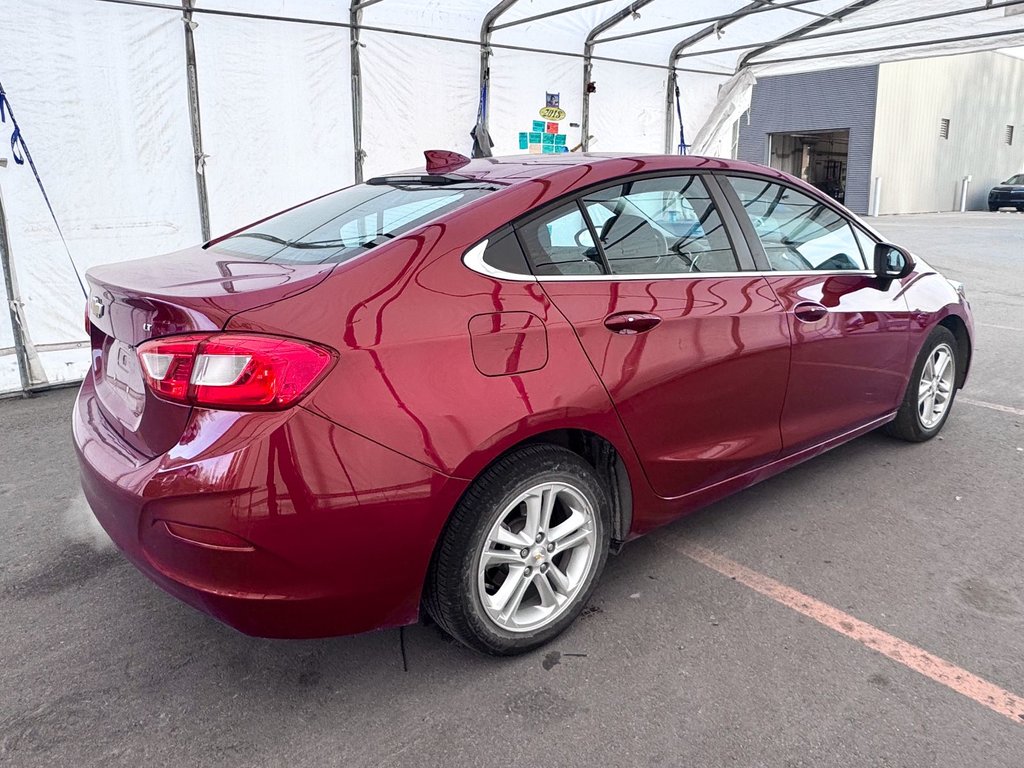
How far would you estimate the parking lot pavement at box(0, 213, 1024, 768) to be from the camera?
7.02ft

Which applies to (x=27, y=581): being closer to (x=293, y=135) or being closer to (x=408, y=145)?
(x=293, y=135)

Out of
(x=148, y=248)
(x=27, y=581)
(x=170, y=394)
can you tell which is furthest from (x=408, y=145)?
(x=170, y=394)

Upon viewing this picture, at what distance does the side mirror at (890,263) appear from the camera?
3.64 meters

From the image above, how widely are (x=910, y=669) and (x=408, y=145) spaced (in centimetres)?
610

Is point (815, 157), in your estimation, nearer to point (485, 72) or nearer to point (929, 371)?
point (485, 72)

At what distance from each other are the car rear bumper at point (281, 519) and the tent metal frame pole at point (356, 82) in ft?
16.0

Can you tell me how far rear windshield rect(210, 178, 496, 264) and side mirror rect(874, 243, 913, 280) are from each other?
2025mm

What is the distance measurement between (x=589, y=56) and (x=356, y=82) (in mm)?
2728

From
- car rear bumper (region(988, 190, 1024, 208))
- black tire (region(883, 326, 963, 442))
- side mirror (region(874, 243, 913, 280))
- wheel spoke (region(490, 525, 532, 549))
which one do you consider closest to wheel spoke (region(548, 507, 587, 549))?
wheel spoke (region(490, 525, 532, 549))

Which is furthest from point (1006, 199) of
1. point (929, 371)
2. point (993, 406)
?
point (929, 371)

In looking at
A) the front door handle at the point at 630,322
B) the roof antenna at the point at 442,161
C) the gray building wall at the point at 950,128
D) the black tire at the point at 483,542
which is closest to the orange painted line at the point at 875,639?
the black tire at the point at 483,542

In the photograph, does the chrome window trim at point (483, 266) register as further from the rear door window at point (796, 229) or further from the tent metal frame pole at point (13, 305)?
the tent metal frame pole at point (13, 305)

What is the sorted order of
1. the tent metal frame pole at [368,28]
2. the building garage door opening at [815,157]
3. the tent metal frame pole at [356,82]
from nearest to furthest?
the tent metal frame pole at [368,28], the tent metal frame pole at [356,82], the building garage door opening at [815,157]

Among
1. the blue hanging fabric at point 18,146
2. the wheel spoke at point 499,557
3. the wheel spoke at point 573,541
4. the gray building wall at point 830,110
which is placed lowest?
the wheel spoke at point 573,541
